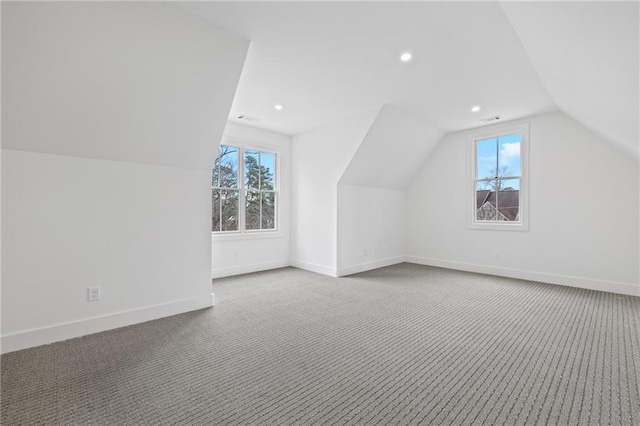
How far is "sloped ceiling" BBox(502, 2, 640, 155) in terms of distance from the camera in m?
1.47

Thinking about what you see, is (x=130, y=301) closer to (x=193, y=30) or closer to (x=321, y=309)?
(x=321, y=309)

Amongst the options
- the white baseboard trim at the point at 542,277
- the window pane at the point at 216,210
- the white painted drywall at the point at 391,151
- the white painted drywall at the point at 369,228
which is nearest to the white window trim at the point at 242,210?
the window pane at the point at 216,210

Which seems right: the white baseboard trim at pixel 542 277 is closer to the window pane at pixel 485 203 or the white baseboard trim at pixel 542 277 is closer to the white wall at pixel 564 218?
the white wall at pixel 564 218

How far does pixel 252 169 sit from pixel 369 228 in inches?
91.2

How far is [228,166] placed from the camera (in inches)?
185

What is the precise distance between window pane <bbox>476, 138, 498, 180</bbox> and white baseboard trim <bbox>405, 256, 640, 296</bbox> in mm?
1570

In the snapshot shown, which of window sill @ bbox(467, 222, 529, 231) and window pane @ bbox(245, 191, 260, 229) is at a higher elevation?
window pane @ bbox(245, 191, 260, 229)

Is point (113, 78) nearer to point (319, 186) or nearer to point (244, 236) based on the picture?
point (244, 236)

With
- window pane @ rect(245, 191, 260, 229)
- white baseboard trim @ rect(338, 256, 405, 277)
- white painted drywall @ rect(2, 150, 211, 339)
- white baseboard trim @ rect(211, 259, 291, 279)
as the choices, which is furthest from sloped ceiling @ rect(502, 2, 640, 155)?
white baseboard trim @ rect(211, 259, 291, 279)

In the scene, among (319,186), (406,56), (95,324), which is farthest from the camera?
(319,186)

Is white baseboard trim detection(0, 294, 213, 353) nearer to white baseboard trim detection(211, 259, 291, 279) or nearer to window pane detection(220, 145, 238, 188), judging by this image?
white baseboard trim detection(211, 259, 291, 279)

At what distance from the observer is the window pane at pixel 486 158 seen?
4.89 metres

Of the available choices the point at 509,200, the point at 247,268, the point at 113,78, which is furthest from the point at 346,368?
the point at 509,200

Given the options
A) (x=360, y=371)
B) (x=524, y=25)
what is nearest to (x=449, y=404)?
(x=360, y=371)
